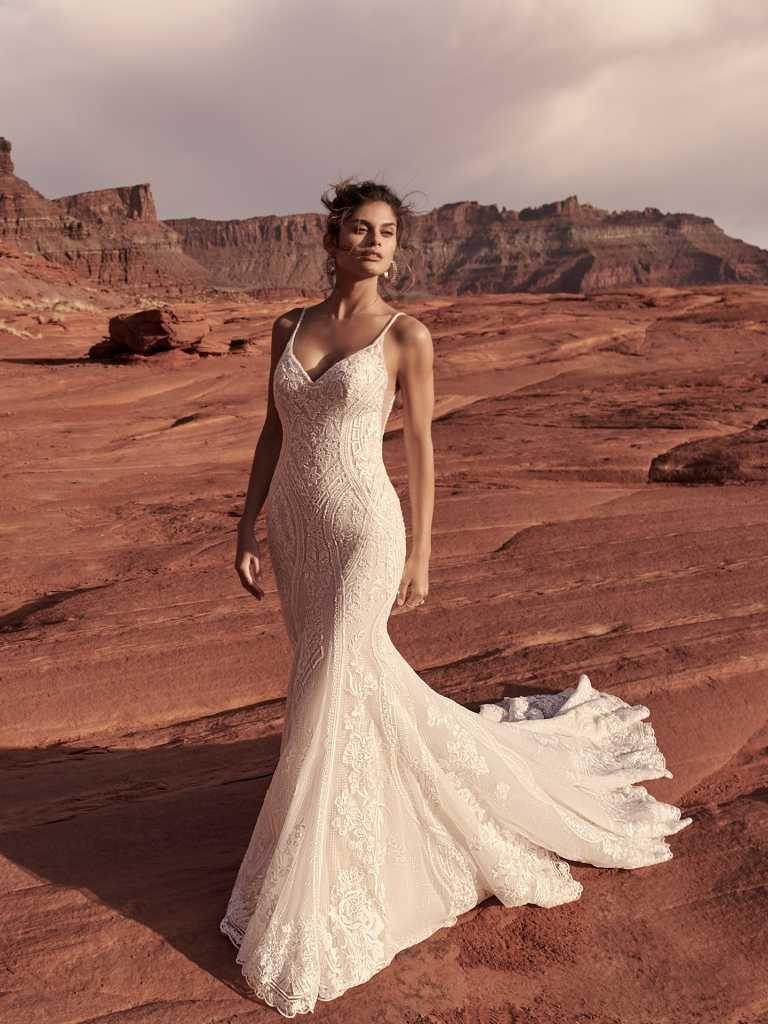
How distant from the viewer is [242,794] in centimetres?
385

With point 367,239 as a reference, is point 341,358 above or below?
below

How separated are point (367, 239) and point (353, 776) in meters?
1.66

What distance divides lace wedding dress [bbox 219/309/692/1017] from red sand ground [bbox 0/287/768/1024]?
121mm

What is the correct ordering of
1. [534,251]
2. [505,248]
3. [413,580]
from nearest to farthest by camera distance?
[413,580] < [534,251] < [505,248]

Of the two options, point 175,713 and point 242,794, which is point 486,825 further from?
point 175,713

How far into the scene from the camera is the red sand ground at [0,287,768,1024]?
2701mm

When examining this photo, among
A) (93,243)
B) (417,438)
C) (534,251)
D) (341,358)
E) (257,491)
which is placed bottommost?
(257,491)

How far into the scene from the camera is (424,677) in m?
5.22

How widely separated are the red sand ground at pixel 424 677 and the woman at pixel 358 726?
13cm

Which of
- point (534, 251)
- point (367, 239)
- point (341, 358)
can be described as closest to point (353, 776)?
point (341, 358)

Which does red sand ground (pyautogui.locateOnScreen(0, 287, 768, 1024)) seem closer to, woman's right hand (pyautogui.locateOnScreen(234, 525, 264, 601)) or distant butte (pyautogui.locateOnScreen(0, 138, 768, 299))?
woman's right hand (pyautogui.locateOnScreen(234, 525, 264, 601))

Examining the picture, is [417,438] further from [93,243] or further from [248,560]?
[93,243]

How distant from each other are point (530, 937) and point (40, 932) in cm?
153

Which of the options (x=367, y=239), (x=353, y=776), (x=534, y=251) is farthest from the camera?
(x=534, y=251)
